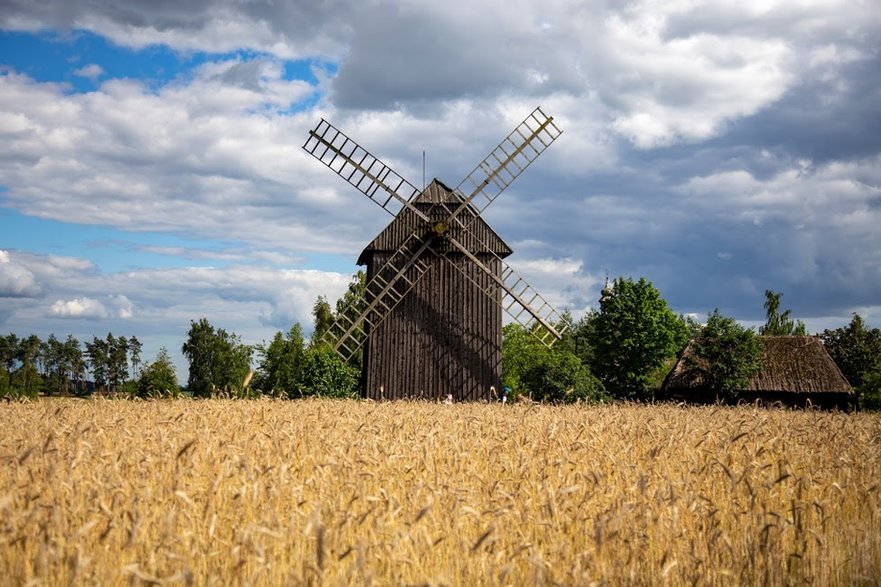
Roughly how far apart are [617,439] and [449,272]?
1620cm

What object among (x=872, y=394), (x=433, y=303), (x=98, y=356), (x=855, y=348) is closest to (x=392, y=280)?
(x=433, y=303)

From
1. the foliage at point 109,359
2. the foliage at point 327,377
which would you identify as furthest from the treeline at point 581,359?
the foliage at point 109,359

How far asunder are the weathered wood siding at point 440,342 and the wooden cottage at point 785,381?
57.1 ft

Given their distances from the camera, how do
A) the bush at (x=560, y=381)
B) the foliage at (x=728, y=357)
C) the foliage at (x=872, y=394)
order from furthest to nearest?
the foliage at (x=872, y=394)
the foliage at (x=728, y=357)
the bush at (x=560, y=381)

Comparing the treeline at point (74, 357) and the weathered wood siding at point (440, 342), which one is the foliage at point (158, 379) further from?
the treeline at point (74, 357)

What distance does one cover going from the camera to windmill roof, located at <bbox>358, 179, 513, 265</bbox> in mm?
25812

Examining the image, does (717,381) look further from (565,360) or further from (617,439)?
(617,439)

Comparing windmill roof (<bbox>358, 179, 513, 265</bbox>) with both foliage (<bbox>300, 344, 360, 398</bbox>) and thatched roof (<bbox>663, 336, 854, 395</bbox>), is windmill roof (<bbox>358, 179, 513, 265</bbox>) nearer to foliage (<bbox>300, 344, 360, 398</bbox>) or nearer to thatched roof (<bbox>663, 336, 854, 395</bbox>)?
foliage (<bbox>300, 344, 360, 398</bbox>)

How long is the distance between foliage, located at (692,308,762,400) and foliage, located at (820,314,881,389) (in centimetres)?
3001

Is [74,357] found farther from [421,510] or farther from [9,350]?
[421,510]

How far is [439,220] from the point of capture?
84.6ft

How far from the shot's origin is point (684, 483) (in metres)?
6.88

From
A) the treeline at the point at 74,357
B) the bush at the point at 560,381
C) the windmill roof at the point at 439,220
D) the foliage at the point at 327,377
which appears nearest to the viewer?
the foliage at the point at 327,377

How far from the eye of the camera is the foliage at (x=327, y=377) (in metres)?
25.4
